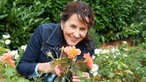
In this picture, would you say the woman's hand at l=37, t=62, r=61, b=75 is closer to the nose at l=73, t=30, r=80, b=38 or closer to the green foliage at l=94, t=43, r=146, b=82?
the nose at l=73, t=30, r=80, b=38

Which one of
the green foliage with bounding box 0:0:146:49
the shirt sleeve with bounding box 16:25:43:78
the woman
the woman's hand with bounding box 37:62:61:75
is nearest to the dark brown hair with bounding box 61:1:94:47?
the woman

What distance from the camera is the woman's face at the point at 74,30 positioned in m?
2.29

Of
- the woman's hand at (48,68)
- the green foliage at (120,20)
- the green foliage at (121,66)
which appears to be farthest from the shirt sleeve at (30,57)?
the green foliage at (120,20)

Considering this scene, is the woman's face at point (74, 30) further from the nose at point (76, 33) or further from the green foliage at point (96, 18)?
the green foliage at point (96, 18)

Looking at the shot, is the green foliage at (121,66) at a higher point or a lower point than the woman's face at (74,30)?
lower

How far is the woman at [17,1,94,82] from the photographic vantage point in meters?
2.29

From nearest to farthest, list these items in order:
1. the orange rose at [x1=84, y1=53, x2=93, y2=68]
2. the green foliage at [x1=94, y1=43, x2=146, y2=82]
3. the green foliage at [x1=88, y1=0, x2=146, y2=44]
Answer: the orange rose at [x1=84, y1=53, x2=93, y2=68], the green foliage at [x1=94, y1=43, x2=146, y2=82], the green foliage at [x1=88, y1=0, x2=146, y2=44]

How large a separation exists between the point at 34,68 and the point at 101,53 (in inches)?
81.3

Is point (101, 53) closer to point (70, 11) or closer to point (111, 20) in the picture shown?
point (70, 11)

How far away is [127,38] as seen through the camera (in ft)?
23.8

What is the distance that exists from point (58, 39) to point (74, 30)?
0.23 metres

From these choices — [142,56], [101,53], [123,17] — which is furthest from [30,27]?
[123,17]

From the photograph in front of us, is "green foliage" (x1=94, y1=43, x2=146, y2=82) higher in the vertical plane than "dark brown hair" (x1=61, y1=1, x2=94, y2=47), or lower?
lower

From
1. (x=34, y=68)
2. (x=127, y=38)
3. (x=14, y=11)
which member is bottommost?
(x=127, y=38)
